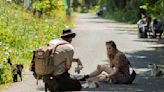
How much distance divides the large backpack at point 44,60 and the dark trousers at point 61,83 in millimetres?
239

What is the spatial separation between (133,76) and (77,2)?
4766 inches

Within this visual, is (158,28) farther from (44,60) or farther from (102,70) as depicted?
(44,60)

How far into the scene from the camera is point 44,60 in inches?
436

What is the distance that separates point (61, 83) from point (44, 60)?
946 mm

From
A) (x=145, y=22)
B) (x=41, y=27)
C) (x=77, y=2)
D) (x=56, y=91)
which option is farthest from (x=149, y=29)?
(x=77, y=2)

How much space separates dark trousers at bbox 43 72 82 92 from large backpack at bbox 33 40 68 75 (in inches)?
9.4

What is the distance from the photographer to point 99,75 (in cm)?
1462

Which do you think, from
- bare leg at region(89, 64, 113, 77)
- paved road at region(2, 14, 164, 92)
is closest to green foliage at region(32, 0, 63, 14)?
paved road at region(2, 14, 164, 92)

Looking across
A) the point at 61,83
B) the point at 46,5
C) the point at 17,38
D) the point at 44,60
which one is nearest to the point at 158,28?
the point at 46,5

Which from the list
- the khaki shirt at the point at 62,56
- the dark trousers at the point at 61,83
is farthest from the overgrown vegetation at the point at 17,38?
the khaki shirt at the point at 62,56

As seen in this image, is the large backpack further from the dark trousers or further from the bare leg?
the bare leg

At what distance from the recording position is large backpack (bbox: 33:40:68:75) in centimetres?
1105

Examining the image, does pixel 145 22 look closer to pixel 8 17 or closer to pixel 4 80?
pixel 8 17

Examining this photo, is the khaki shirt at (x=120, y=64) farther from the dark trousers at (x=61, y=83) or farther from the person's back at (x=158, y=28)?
the person's back at (x=158, y=28)
